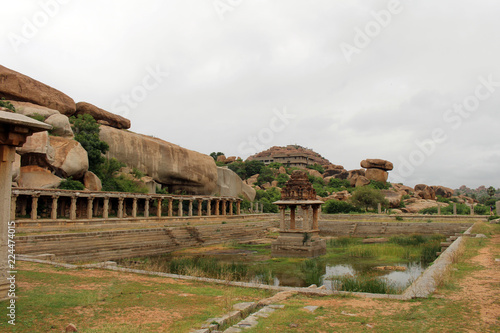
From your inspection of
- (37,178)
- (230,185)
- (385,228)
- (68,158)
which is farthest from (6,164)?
(230,185)

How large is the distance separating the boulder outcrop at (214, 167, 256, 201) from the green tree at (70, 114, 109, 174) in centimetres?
1730

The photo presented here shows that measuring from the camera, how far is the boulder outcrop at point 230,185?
49.6 metres

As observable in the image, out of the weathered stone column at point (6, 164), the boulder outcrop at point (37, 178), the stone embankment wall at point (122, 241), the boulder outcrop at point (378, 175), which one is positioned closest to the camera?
the weathered stone column at point (6, 164)

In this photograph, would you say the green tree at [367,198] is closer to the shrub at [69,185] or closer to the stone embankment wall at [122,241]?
the stone embankment wall at [122,241]

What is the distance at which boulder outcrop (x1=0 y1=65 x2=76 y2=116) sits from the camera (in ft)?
103

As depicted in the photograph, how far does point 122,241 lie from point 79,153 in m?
13.1

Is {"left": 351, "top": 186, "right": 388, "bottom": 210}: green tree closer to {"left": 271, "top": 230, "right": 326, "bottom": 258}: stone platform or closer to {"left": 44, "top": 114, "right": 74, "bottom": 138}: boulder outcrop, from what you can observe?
{"left": 271, "top": 230, "right": 326, "bottom": 258}: stone platform

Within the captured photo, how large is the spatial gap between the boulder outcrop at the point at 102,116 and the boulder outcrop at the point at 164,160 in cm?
408

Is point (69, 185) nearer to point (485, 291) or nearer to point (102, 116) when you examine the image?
point (102, 116)

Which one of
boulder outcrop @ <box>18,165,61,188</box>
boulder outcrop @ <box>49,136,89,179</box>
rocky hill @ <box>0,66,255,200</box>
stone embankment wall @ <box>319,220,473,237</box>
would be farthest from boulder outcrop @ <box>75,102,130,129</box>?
stone embankment wall @ <box>319,220,473,237</box>

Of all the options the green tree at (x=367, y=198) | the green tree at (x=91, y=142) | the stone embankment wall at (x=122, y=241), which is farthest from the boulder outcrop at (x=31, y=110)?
the green tree at (x=367, y=198)

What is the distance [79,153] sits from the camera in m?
30.2

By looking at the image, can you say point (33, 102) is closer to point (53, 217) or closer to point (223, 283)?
point (53, 217)

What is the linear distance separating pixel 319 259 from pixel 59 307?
14.4m
